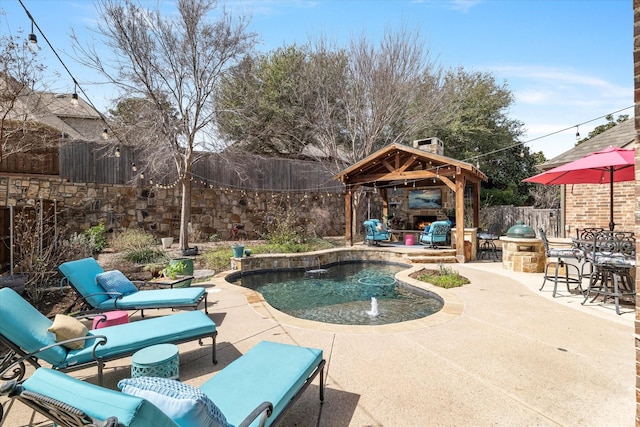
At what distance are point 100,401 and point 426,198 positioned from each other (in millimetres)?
14453

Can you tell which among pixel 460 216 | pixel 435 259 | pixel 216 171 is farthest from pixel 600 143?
pixel 216 171

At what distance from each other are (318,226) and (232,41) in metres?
Answer: 8.78

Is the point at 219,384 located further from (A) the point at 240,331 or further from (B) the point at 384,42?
(B) the point at 384,42

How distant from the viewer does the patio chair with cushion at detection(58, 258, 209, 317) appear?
13.5 ft

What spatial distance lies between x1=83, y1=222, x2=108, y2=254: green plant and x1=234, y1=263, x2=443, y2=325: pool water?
515 centimetres

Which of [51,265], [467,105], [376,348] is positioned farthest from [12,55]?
[467,105]

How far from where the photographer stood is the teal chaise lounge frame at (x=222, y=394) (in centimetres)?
123

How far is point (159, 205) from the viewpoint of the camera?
12.3 meters

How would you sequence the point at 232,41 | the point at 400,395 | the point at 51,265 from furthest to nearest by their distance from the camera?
the point at 232,41 → the point at 51,265 → the point at 400,395

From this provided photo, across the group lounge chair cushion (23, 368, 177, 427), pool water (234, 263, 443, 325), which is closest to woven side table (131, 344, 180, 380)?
lounge chair cushion (23, 368, 177, 427)

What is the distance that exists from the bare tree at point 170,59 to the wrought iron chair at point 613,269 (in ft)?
33.2

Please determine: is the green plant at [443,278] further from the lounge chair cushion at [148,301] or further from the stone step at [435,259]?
the lounge chair cushion at [148,301]

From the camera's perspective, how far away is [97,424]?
121 cm

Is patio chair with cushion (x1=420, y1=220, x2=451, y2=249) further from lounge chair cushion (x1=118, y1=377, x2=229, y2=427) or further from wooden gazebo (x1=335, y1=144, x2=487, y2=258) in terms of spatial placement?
lounge chair cushion (x1=118, y1=377, x2=229, y2=427)
